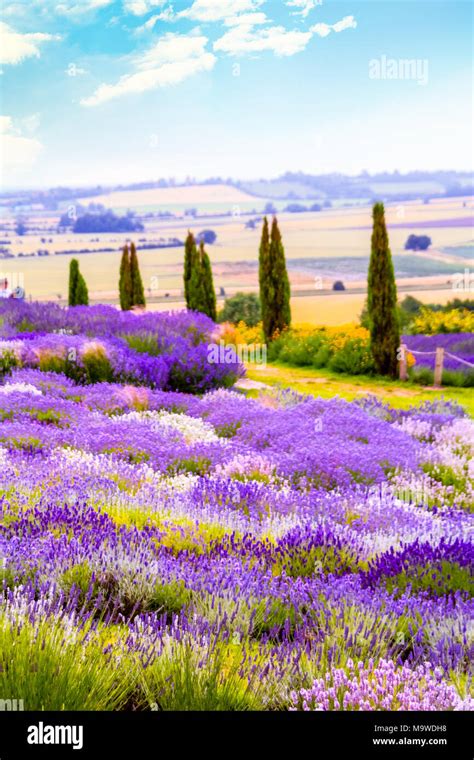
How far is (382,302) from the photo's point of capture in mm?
14898

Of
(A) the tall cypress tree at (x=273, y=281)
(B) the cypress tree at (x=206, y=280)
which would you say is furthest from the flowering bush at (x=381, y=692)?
(B) the cypress tree at (x=206, y=280)

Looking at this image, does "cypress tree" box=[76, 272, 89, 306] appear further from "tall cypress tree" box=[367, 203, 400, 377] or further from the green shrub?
"tall cypress tree" box=[367, 203, 400, 377]

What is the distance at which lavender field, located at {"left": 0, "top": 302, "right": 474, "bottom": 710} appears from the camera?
2.55 m

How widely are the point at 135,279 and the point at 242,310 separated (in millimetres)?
4616

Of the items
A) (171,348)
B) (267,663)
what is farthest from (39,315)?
(267,663)

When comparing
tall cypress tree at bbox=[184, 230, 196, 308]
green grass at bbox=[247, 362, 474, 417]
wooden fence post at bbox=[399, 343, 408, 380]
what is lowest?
green grass at bbox=[247, 362, 474, 417]

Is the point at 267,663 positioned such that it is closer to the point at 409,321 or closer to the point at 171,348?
the point at 171,348

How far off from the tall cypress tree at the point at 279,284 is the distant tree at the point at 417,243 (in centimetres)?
1947

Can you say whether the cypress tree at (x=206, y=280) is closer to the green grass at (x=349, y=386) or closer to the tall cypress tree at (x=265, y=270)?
the tall cypress tree at (x=265, y=270)

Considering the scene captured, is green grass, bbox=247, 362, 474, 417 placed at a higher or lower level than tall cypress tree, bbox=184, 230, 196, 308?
lower

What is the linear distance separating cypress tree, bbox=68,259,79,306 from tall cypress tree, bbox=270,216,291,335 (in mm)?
5194

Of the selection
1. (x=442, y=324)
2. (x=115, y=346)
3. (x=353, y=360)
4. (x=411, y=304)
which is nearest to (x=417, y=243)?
(x=411, y=304)

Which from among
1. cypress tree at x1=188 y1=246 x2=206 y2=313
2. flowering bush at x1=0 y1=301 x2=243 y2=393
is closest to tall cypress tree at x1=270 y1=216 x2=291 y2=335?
cypress tree at x1=188 y1=246 x2=206 y2=313
